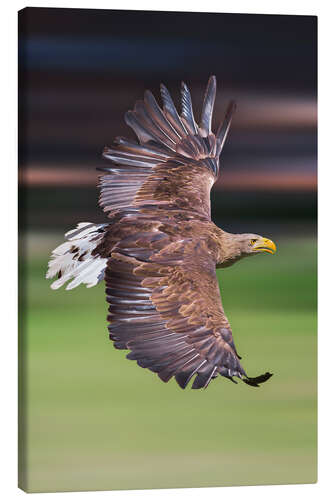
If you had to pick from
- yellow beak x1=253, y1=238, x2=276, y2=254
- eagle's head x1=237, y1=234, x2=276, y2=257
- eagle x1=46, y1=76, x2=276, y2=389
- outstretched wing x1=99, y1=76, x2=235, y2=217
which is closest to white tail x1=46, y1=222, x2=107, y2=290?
eagle x1=46, y1=76, x2=276, y2=389

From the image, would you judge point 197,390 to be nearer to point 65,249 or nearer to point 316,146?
point 65,249

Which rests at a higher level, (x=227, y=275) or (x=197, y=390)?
(x=227, y=275)

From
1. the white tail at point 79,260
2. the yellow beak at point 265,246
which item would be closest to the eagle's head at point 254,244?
the yellow beak at point 265,246

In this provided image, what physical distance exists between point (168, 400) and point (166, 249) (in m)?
0.97

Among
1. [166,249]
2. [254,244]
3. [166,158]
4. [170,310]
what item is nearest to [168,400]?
[170,310]

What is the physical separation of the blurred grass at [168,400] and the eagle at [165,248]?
4.9 inches

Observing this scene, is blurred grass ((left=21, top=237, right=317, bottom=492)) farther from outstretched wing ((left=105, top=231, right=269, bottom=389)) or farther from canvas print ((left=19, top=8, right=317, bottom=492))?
outstretched wing ((left=105, top=231, right=269, bottom=389))

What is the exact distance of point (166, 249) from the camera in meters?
8.19

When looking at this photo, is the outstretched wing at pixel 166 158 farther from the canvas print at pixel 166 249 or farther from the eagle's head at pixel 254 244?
the eagle's head at pixel 254 244

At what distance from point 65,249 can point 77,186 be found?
0.41 meters

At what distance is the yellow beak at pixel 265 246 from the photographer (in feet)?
27.4

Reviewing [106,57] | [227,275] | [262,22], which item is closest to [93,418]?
[227,275]

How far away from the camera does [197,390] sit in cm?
824

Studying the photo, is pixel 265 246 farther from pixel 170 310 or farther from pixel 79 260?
pixel 79 260
